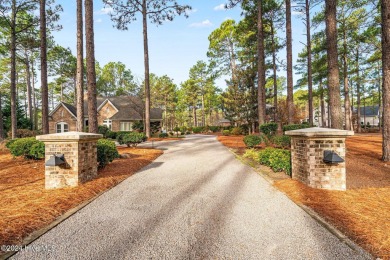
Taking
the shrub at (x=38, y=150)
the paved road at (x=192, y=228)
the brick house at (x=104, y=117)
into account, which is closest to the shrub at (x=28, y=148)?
the shrub at (x=38, y=150)

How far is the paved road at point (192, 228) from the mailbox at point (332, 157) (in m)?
1.29

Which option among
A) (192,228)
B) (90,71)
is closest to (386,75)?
(192,228)

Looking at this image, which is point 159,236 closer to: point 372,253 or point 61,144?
point 372,253

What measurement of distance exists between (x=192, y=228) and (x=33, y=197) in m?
3.52

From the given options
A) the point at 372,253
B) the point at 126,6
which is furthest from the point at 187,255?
the point at 126,6

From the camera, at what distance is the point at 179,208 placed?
360 cm

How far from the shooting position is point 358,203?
3639 mm

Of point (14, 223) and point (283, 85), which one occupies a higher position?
point (283, 85)

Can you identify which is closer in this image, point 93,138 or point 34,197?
point 34,197

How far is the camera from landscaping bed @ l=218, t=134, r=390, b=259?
254cm

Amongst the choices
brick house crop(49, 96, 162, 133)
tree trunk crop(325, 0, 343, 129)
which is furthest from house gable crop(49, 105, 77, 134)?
tree trunk crop(325, 0, 343, 129)

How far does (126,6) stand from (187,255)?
16776mm

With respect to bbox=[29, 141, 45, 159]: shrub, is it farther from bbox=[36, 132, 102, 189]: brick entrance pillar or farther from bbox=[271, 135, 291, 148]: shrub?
bbox=[271, 135, 291, 148]: shrub

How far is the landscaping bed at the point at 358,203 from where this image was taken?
2541 mm
